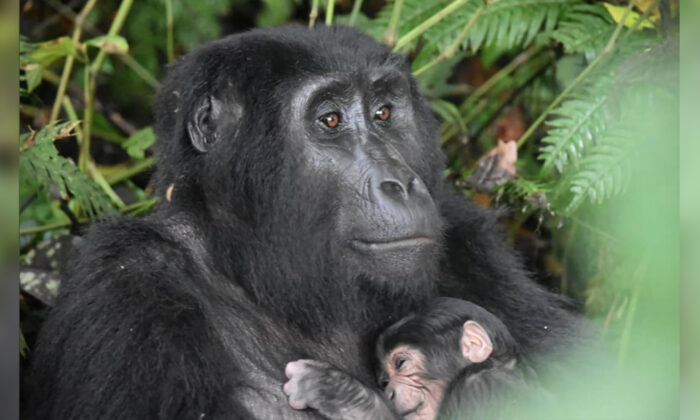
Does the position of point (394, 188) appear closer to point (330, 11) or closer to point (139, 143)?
point (330, 11)

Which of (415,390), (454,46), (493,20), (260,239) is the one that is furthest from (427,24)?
(415,390)

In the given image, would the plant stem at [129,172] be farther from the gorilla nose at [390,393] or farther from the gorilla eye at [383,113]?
the gorilla nose at [390,393]

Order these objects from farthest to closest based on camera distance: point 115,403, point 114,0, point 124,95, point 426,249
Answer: point 124,95, point 114,0, point 426,249, point 115,403

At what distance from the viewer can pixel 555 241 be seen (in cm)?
318

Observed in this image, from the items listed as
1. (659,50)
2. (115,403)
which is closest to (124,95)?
(115,403)

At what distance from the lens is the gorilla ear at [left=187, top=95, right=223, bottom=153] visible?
2.79m

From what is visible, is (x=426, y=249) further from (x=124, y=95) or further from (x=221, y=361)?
(x=124, y=95)

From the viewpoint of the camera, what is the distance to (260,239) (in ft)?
9.19

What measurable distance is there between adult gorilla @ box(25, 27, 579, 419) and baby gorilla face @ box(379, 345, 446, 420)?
15 cm

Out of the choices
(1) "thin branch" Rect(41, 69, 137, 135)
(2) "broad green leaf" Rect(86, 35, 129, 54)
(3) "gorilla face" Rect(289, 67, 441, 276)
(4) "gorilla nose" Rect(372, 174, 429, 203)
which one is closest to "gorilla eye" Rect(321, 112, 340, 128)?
(3) "gorilla face" Rect(289, 67, 441, 276)

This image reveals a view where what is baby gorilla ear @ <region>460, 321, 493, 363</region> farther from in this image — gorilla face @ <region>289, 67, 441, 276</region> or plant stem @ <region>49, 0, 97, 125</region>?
plant stem @ <region>49, 0, 97, 125</region>

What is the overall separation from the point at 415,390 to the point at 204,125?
97cm

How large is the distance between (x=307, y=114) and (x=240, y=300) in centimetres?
57

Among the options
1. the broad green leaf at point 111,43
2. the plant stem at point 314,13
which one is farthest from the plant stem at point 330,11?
the broad green leaf at point 111,43
